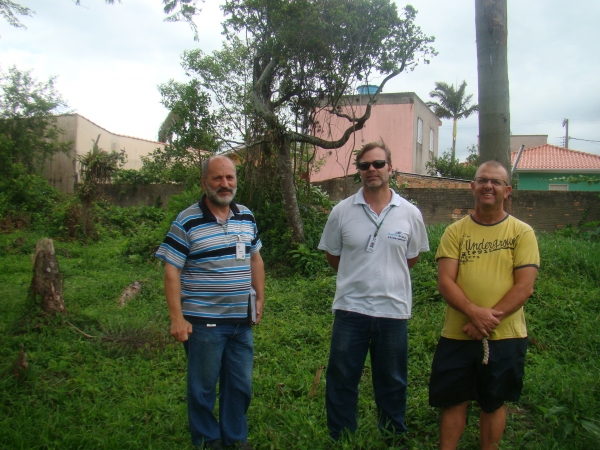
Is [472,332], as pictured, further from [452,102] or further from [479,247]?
Result: [452,102]

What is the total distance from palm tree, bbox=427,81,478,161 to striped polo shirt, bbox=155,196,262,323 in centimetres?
3785

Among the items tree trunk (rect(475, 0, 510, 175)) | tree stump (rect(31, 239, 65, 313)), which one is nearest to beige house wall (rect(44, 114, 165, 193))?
tree stump (rect(31, 239, 65, 313))

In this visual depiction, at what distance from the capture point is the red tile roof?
23453 mm

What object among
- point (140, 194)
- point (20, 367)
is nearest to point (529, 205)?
point (20, 367)

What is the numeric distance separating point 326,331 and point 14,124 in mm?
15570

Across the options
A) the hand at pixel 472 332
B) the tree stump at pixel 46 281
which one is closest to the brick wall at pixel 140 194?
the tree stump at pixel 46 281

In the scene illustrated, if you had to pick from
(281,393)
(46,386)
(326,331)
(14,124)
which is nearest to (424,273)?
(326,331)

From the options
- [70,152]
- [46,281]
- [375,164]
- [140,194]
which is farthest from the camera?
[70,152]

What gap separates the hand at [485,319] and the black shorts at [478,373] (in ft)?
0.36

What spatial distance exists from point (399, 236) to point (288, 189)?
20.4 ft

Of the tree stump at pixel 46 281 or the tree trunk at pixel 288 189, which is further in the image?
the tree trunk at pixel 288 189

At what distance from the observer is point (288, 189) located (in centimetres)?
914

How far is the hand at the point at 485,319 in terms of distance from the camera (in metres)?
2.69

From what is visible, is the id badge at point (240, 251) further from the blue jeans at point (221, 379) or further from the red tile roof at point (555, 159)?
the red tile roof at point (555, 159)
